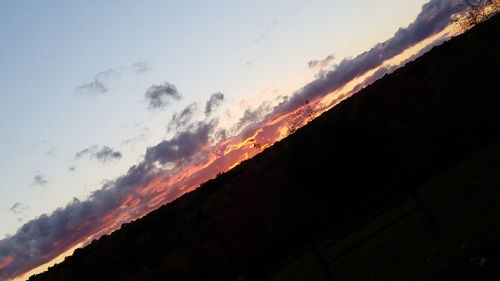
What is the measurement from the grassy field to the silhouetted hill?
450 cm

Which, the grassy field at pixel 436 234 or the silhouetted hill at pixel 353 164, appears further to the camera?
the silhouetted hill at pixel 353 164

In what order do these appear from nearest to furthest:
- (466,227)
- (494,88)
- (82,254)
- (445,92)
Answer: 1. (466,227)
2. (494,88)
3. (445,92)
4. (82,254)

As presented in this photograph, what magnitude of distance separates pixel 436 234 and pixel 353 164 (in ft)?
70.1

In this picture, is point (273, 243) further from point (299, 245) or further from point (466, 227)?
point (466, 227)

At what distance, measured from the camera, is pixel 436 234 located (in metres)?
20.7

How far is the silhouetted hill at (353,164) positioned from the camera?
3925 centimetres

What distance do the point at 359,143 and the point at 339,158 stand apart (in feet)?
7.25

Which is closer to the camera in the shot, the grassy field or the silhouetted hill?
the grassy field

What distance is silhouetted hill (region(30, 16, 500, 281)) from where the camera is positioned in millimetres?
39250

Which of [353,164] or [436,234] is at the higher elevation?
[353,164]

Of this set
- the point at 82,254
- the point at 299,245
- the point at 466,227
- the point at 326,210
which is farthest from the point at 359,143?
the point at 82,254

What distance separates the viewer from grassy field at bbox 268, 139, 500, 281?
16969mm

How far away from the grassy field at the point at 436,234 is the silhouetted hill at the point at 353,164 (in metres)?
4.50

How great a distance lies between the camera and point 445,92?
41.5 meters
